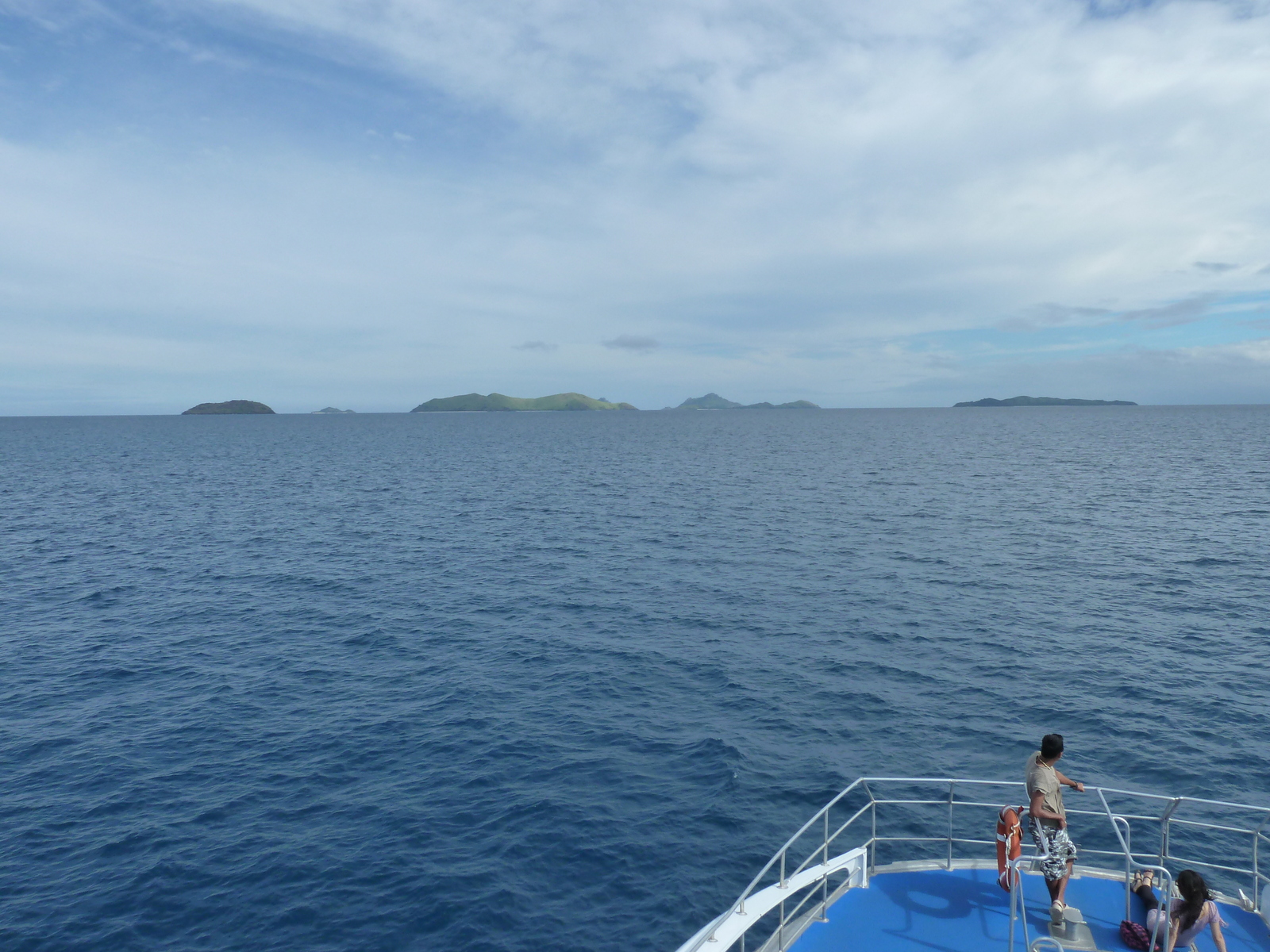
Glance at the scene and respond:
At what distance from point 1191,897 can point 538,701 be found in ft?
72.6

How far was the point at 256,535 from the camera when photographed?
208ft

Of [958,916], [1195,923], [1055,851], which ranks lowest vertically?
[958,916]

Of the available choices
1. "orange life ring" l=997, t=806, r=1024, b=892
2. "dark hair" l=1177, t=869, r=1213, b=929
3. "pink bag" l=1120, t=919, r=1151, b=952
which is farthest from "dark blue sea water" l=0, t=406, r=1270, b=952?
"dark hair" l=1177, t=869, r=1213, b=929

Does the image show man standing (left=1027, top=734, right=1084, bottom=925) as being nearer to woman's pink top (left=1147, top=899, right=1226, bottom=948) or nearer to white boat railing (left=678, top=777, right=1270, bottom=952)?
woman's pink top (left=1147, top=899, right=1226, bottom=948)

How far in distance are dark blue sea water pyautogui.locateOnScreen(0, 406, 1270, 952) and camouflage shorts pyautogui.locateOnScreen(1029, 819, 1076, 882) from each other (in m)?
8.64

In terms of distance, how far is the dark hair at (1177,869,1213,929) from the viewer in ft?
34.9

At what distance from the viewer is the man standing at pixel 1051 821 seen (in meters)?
11.9

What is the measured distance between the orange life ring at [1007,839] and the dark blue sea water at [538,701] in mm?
7825

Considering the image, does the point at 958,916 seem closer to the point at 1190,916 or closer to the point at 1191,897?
the point at 1190,916

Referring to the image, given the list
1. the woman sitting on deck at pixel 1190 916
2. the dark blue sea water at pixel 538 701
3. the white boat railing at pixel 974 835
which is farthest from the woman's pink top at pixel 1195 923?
the dark blue sea water at pixel 538 701

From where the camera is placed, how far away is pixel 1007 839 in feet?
40.3

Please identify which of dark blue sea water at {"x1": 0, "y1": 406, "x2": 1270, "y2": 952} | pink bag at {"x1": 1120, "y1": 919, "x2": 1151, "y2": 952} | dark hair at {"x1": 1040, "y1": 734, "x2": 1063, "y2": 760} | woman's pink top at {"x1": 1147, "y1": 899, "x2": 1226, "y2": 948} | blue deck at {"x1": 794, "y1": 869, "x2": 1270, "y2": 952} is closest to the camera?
woman's pink top at {"x1": 1147, "y1": 899, "x2": 1226, "y2": 948}

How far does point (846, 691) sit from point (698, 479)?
7559 cm

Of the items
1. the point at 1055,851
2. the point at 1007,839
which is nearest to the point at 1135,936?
the point at 1055,851
